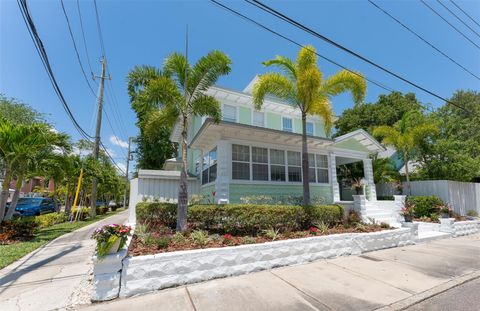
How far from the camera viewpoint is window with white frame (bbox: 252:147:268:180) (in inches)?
457

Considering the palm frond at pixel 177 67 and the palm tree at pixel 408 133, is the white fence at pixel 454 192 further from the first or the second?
the palm frond at pixel 177 67

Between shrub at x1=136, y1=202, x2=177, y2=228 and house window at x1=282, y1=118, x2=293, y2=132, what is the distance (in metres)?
10.8

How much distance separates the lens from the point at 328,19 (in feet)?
27.0

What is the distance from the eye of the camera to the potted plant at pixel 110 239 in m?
4.57

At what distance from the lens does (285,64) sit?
9727 mm

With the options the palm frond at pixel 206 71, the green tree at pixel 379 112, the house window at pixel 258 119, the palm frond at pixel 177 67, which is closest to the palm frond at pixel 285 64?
the palm frond at pixel 206 71

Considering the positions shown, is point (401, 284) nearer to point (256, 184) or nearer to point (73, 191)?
point (256, 184)

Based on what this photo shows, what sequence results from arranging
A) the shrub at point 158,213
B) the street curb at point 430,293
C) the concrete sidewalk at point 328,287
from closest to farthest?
the street curb at point 430,293
the concrete sidewalk at point 328,287
the shrub at point 158,213

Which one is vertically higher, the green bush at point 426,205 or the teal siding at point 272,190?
the teal siding at point 272,190

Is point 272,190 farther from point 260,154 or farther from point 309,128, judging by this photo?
point 309,128

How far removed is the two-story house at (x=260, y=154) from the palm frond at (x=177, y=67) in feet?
6.19

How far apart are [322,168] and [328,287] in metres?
9.54

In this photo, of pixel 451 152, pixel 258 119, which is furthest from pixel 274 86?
pixel 451 152

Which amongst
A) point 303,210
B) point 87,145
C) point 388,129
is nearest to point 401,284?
point 303,210
